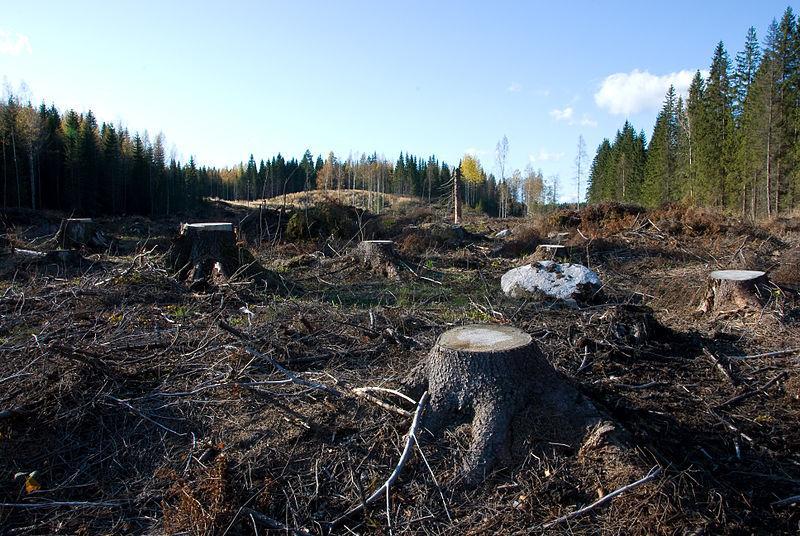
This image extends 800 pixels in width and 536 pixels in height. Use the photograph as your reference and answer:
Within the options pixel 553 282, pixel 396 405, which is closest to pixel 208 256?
pixel 553 282

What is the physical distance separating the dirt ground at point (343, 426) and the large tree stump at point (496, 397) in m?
0.09

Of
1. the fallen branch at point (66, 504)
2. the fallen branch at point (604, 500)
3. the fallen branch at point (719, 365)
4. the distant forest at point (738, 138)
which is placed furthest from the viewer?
the distant forest at point (738, 138)

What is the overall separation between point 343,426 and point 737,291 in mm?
5638

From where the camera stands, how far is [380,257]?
1088 cm

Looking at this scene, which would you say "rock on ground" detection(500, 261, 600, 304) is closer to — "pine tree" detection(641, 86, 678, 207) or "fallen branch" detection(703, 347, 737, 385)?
"fallen branch" detection(703, 347, 737, 385)

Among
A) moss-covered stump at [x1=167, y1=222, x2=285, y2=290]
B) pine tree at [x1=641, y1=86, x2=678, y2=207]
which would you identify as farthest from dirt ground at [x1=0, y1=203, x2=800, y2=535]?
pine tree at [x1=641, y1=86, x2=678, y2=207]

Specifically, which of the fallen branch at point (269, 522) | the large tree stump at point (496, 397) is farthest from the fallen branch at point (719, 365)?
the fallen branch at point (269, 522)

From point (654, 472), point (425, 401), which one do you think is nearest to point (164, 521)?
point (425, 401)

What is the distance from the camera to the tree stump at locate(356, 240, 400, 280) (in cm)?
1070

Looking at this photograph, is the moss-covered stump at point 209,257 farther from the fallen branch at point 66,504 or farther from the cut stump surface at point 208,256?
the fallen branch at point 66,504

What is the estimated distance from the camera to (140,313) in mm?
5996

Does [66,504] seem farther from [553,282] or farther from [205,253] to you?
[553,282]

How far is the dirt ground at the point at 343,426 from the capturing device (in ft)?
8.45

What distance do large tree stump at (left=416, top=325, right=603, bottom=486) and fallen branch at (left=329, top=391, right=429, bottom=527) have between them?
7cm
